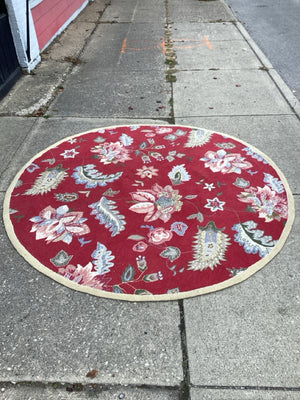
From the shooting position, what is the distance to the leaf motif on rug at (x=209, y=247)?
8.87 ft

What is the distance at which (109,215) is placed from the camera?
10.4 ft

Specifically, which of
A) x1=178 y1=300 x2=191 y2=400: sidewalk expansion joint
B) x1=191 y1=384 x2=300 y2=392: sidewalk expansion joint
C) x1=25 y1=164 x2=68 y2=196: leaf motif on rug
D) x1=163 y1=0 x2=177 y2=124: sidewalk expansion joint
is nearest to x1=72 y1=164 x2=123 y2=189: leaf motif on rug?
x1=25 y1=164 x2=68 y2=196: leaf motif on rug

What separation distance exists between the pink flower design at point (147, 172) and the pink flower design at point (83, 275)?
1.32 m

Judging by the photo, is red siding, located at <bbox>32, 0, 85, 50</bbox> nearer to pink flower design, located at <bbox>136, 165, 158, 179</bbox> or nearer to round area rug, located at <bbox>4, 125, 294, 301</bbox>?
round area rug, located at <bbox>4, 125, 294, 301</bbox>

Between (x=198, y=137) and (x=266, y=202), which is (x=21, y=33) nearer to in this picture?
(x=198, y=137)

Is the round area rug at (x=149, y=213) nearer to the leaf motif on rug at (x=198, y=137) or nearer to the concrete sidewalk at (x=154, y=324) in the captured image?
the leaf motif on rug at (x=198, y=137)

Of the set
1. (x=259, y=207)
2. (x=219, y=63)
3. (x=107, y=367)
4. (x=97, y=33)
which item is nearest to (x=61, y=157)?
(x=259, y=207)

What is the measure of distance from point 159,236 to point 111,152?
1.57 metres

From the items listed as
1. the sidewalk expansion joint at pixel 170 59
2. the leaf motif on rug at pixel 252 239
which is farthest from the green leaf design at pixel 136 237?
the sidewalk expansion joint at pixel 170 59

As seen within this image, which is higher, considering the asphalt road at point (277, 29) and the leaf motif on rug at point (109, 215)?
the asphalt road at point (277, 29)

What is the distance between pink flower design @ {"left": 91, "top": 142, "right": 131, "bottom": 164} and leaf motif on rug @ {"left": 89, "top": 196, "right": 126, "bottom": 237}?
73 cm

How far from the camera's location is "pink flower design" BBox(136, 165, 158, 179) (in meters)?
3.70

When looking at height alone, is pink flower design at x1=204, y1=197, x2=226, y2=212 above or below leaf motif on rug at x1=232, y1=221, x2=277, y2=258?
above

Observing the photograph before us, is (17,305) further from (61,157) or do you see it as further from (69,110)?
(69,110)
